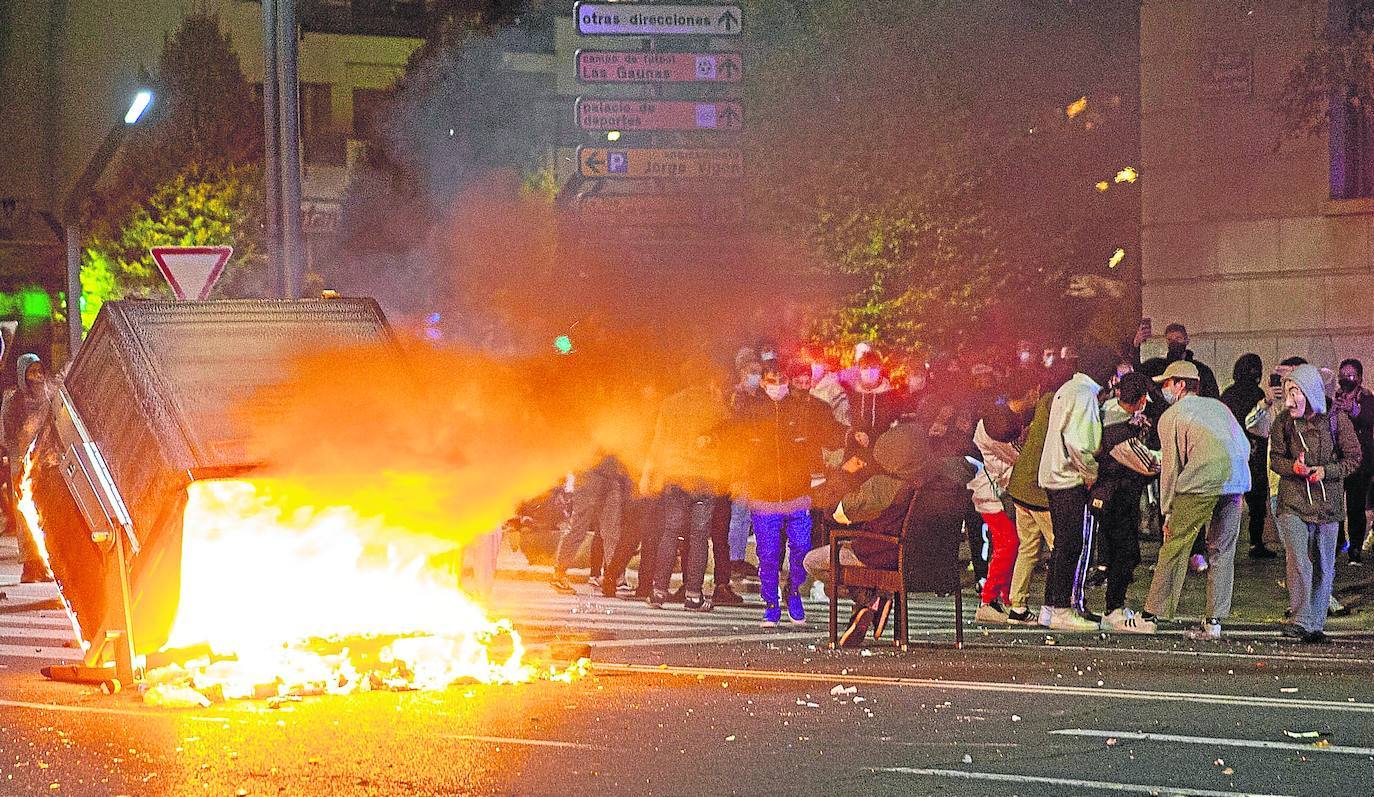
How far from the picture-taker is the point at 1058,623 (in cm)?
1286

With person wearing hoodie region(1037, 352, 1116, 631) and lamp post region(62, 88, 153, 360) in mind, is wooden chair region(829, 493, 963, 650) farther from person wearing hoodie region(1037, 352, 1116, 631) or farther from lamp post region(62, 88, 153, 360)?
lamp post region(62, 88, 153, 360)

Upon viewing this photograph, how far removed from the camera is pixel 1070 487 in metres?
12.9

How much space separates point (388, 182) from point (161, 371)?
52.6m

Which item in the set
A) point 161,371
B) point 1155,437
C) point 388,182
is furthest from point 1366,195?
point 388,182

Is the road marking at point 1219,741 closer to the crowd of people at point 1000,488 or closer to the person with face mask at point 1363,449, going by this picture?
the crowd of people at point 1000,488

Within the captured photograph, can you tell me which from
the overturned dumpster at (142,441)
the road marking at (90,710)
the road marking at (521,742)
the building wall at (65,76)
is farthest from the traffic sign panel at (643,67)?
the building wall at (65,76)

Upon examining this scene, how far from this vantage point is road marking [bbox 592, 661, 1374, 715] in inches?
360

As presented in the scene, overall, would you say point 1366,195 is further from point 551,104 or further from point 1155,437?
point 551,104

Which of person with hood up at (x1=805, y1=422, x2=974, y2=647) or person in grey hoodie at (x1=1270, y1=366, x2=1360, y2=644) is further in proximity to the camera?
person in grey hoodie at (x1=1270, y1=366, x2=1360, y2=644)

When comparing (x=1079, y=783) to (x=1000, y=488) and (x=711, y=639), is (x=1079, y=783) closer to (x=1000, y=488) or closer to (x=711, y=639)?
(x=711, y=639)

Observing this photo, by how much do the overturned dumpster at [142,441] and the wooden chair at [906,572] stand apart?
318 centimetres

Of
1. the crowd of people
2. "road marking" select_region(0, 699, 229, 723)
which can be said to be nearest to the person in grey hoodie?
the crowd of people

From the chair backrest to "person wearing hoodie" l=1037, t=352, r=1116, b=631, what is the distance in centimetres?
150

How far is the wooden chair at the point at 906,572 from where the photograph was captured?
11430mm
